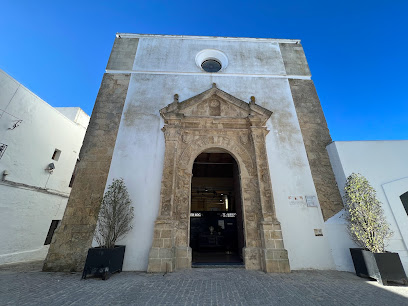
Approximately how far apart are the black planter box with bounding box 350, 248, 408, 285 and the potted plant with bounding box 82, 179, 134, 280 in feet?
19.2

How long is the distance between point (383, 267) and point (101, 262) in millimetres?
A: 6101

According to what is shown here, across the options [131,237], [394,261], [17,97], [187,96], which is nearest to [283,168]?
[394,261]

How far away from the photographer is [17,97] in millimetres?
7164

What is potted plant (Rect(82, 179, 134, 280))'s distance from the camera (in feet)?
13.3

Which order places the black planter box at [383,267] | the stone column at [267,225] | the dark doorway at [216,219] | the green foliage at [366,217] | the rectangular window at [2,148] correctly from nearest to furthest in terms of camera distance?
the black planter box at [383,267] → the green foliage at [366,217] → the stone column at [267,225] → the rectangular window at [2,148] → the dark doorway at [216,219]

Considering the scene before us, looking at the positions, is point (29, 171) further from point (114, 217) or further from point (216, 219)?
point (216, 219)

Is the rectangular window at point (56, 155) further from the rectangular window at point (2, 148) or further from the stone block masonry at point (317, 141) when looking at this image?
the stone block masonry at point (317, 141)

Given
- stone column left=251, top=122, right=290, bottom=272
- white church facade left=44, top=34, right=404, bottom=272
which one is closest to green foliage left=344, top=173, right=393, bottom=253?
white church facade left=44, top=34, right=404, bottom=272

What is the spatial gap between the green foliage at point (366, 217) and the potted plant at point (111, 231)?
5.85 meters

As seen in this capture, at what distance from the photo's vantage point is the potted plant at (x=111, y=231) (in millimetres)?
4055

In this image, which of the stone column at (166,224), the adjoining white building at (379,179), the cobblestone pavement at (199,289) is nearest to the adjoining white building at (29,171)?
the cobblestone pavement at (199,289)

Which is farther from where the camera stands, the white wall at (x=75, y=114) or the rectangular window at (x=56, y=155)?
the white wall at (x=75, y=114)

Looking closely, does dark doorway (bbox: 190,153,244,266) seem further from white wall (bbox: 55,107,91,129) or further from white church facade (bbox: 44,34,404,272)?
white wall (bbox: 55,107,91,129)

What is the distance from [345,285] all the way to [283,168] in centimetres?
320
